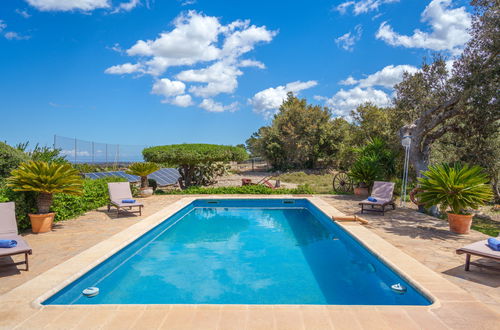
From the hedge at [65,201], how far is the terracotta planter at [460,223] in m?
9.24

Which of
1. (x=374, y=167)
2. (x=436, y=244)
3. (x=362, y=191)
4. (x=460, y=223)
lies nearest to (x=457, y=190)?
(x=460, y=223)

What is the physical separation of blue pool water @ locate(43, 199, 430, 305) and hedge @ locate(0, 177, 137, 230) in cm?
262

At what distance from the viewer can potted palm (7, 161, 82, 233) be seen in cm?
653

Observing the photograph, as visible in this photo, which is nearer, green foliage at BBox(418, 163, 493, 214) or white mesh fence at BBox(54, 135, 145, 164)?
green foliage at BBox(418, 163, 493, 214)

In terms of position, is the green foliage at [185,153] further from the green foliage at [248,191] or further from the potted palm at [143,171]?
the green foliage at [248,191]

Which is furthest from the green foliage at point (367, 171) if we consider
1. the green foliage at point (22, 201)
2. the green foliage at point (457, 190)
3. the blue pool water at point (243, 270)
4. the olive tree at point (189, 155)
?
the green foliage at point (22, 201)

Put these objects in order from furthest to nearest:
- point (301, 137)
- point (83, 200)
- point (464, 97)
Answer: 1. point (301, 137)
2. point (83, 200)
3. point (464, 97)

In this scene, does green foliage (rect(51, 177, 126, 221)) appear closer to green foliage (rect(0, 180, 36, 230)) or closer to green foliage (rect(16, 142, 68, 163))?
green foliage (rect(0, 180, 36, 230))

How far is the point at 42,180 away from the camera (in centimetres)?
659

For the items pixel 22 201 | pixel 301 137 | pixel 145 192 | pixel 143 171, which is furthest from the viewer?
pixel 301 137

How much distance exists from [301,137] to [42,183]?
23.6m

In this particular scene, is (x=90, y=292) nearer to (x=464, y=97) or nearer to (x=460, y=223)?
(x=460, y=223)

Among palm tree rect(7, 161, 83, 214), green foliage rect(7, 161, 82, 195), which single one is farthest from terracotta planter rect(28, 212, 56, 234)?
green foliage rect(7, 161, 82, 195)

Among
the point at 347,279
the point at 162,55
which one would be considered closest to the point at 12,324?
the point at 347,279
